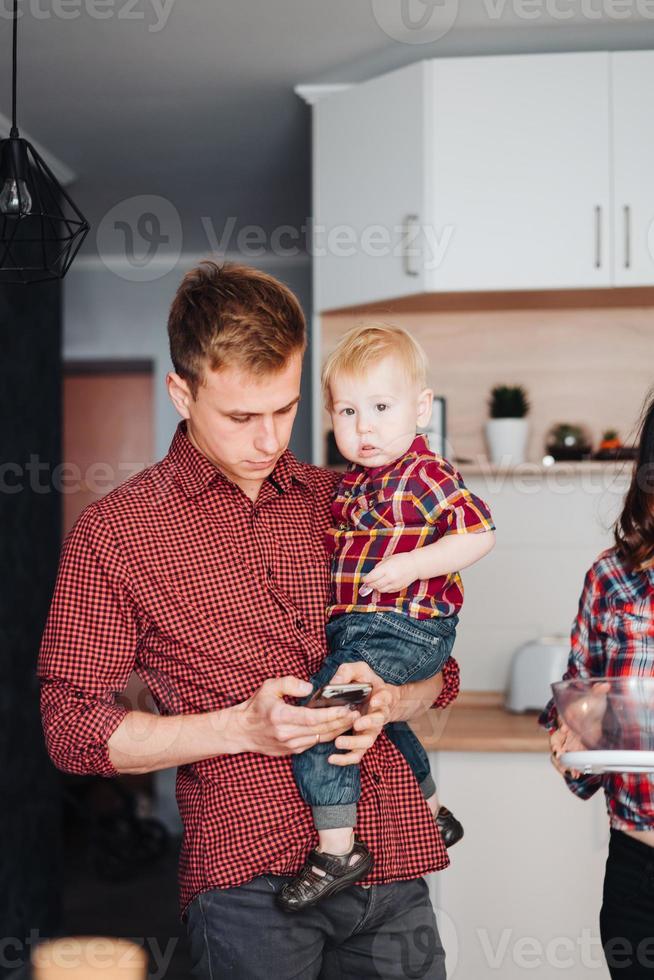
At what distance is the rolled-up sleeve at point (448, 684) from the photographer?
1540mm

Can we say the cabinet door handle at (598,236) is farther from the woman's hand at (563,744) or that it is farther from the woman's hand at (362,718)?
the woman's hand at (362,718)

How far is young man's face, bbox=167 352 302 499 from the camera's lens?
1254 mm

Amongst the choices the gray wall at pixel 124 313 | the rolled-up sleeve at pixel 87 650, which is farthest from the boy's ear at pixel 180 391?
the gray wall at pixel 124 313

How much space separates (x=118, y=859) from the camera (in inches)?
164

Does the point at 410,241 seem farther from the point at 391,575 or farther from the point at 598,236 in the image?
the point at 391,575

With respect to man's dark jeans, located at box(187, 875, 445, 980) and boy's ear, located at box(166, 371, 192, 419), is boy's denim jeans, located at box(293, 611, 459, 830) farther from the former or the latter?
boy's ear, located at box(166, 371, 192, 419)

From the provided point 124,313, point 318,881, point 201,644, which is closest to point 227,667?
point 201,644

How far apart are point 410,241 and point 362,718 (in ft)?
5.83

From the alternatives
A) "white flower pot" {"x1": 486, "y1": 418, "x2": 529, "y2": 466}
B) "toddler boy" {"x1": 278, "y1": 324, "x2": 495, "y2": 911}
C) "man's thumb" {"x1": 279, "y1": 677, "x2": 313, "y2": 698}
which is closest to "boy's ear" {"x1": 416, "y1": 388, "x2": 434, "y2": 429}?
"toddler boy" {"x1": 278, "y1": 324, "x2": 495, "y2": 911}

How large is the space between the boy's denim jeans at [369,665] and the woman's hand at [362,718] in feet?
0.06

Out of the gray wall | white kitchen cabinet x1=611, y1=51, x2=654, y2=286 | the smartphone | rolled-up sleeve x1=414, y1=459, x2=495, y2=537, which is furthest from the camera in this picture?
the gray wall

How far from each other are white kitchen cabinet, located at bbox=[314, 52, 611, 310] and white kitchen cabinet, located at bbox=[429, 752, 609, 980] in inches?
49.1

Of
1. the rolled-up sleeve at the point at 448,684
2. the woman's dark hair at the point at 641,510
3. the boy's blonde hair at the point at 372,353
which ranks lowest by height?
the rolled-up sleeve at the point at 448,684

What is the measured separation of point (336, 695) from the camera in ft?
3.89
